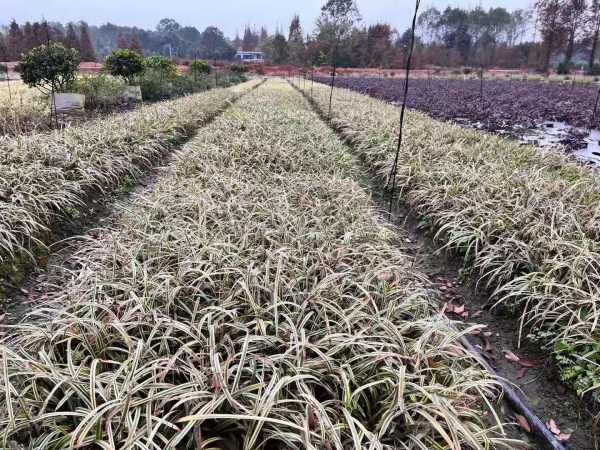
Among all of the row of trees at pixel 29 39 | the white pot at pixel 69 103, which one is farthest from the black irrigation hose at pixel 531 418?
the row of trees at pixel 29 39

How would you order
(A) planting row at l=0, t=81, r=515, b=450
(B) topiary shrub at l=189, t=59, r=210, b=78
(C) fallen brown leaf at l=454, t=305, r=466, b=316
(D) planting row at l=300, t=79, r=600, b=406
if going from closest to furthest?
(A) planting row at l=0, t=81, r=515, b=450
(D) planting row at l=300, t=79, r=600, b=406
(C) fallen brown leaf at l=454, t=305, r=466, b=316
(B) topiary shrub at l=189, t=59, r=210, b=78

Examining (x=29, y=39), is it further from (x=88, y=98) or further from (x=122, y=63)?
(x=88, y=98)

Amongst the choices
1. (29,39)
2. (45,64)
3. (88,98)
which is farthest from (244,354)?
(29,39)

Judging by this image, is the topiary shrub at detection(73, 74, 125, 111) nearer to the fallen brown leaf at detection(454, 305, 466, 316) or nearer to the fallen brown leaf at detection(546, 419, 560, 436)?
the fallen brown leaf at detection(454, 305, 466, 316)

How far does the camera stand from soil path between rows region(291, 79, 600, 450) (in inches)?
69.7

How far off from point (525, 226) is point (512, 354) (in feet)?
3.42

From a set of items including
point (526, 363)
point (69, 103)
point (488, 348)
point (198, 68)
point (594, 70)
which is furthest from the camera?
point (594, 70)

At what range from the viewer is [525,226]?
9.32 feet

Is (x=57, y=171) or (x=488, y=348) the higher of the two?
(x=57, y=171)

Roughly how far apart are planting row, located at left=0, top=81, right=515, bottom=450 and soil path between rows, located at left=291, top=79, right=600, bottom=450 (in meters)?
0.33

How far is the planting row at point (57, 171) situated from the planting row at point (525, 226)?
317 centimetres

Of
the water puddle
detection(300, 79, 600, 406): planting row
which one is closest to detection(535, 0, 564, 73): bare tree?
the water puddle


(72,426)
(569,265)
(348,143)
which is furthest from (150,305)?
(348,143)

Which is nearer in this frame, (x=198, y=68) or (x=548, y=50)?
(x=198, y=68)
